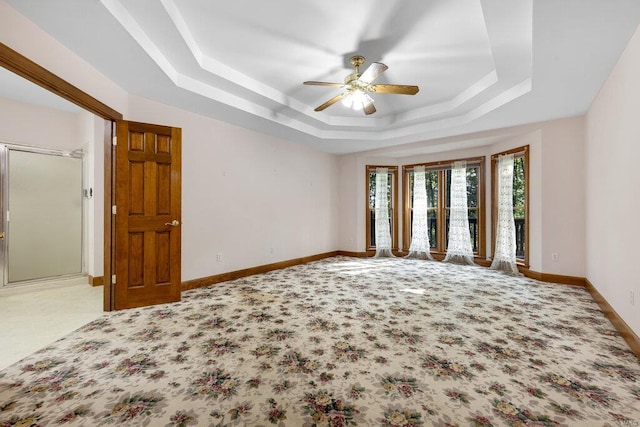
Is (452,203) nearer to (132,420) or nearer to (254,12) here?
(254,12)

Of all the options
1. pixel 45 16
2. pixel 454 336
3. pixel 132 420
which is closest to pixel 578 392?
pixel 454 336

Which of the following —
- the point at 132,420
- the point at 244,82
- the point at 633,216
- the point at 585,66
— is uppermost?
the point at 244,82

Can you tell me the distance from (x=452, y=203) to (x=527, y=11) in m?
4.21

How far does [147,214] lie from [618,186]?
4.92 meters

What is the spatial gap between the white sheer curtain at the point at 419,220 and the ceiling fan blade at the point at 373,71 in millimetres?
3973

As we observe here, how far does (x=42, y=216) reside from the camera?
4242mm

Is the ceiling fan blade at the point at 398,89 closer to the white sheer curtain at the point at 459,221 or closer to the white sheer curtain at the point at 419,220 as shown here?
the white sheer curtain at the point at 459,221

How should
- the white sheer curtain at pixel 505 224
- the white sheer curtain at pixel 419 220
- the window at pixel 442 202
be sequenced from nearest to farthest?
the white sheer curtain at pixel 505 224, the window at pixel 442 202, the white sheer curtain at pixel 419 220

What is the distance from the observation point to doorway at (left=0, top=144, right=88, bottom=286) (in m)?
3.90

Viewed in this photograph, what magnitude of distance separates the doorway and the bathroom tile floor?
0.22m

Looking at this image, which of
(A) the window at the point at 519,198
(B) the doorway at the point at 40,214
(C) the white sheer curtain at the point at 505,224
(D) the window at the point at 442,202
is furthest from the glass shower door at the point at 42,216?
(A) the window at the point at 519,198

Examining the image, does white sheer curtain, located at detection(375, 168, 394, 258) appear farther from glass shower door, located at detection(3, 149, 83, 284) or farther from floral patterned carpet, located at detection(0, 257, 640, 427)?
glass shower door, located at detection(3, 149, 83, 284)

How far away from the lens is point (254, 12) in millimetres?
2422

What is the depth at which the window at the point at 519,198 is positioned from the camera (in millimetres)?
4754
